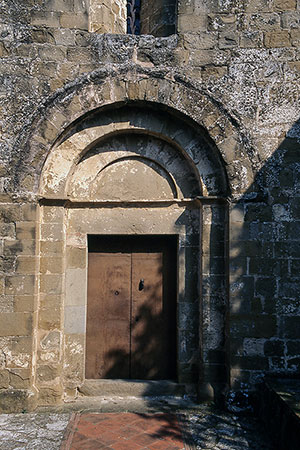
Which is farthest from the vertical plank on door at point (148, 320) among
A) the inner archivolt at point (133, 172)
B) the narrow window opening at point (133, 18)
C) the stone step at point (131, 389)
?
the narrow window opening at point (133, 18)

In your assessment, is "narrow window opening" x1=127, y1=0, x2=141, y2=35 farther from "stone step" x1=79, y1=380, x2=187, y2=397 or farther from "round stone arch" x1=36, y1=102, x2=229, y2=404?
"stone step" x1=79, y1=380, x2=187, y2=397

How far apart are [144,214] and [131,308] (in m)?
1.22

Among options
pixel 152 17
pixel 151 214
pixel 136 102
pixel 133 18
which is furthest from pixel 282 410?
pixel 133 18

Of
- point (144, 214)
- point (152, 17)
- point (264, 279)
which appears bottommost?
point (264, 279)

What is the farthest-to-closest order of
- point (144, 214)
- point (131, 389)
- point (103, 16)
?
point (103, 16)
point (144, 214)
point (131, 389)

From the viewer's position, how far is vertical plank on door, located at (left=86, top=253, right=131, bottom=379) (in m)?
5.29

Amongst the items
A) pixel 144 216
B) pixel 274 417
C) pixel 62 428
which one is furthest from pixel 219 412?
pixel 144 216

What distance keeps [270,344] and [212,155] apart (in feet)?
7.73

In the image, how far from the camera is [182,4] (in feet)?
17.2

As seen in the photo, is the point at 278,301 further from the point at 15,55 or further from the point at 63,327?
the point at 15,55

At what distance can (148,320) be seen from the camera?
5.35 m

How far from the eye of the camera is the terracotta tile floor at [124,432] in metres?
3.95

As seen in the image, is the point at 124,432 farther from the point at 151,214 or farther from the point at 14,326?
the point at 151,214

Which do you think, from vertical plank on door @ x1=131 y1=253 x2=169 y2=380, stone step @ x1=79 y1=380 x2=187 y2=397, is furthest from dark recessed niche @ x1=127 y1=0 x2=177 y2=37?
stone step @ x1=79 y1=380 x2=187 y2=397
